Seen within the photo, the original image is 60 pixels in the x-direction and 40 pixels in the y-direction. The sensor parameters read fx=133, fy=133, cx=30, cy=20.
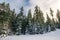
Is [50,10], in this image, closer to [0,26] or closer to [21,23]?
[21,23]

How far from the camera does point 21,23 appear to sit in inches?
2095

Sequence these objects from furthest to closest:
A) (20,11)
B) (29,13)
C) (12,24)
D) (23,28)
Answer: (29,13), (20,11), (23,28), (12,24)

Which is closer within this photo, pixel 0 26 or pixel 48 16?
pixel 0 26

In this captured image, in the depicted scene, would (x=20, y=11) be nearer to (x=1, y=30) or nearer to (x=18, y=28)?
(x=18, y=28)

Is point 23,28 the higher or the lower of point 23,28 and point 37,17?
the lower

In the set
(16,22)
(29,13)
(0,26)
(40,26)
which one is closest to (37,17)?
(29,13)

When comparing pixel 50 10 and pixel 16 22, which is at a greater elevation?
pixel 50 10

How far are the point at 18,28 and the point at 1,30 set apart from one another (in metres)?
29.5

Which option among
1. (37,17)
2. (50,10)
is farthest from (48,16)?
(37,17)

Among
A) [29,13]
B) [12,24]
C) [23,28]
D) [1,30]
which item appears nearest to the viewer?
[1,30]

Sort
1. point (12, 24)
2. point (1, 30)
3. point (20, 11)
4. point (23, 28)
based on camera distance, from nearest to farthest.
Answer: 1. point (1, 30)
2. point (12, 24)
3. point (23, 28)
4. point (20, 11)

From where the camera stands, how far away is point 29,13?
66.1 meters

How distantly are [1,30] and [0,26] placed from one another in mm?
759

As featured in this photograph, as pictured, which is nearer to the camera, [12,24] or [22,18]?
[12,24]
